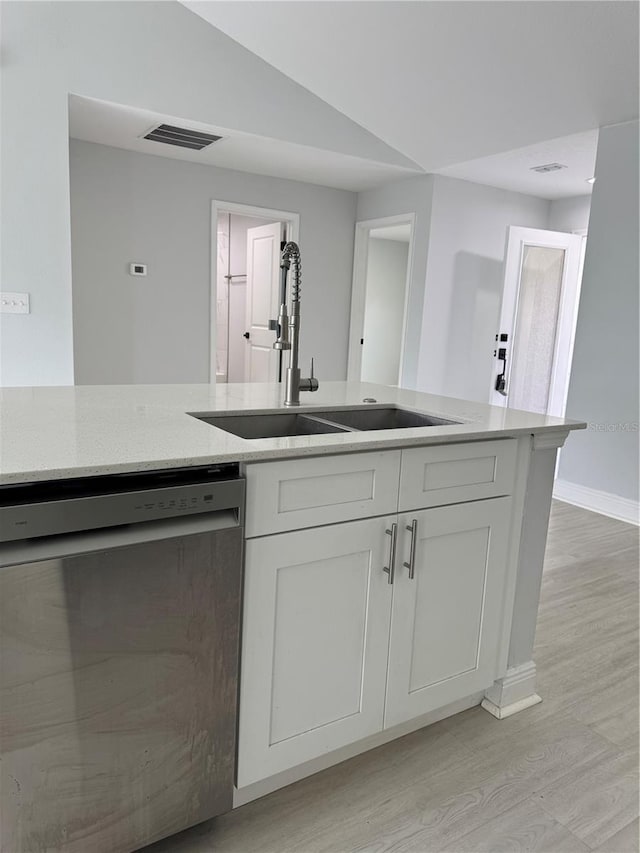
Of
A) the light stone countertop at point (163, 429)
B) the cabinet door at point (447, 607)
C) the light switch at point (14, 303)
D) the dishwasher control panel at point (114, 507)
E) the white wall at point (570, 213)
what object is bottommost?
the cabinet door at point (447, 607)

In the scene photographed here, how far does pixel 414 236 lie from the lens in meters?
5.16

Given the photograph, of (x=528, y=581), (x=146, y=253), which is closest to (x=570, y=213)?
(x=146, y=253)

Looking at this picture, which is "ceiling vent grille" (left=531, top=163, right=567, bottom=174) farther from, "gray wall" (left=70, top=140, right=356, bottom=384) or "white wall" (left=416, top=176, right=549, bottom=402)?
"gray wall" (left=70, top=140, right=356, bottom=384)

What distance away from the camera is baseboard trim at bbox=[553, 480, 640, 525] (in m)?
3.99

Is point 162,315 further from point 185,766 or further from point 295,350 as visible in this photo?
point 185,766

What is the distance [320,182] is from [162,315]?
1.87m

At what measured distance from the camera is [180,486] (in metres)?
1.23

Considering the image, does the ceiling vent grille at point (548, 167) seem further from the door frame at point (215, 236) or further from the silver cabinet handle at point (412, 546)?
the silver cabinet handle at point (412, 546)

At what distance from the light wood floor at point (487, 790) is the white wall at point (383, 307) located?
20.7 ft

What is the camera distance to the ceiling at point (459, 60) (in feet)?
9.90

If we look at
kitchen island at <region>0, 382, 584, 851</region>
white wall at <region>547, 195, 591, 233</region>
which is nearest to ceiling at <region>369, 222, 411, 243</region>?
white wall at <region>547, 195, 591, 233</region>

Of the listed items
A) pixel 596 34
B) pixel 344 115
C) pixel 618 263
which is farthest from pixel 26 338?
pixel 618 263

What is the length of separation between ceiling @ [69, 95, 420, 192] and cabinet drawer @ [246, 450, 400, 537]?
10.2 feet

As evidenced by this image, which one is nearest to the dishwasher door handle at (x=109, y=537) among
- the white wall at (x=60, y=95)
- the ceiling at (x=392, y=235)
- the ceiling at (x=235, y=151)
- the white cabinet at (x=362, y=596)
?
the white cabinet at (x=362, y=596)
